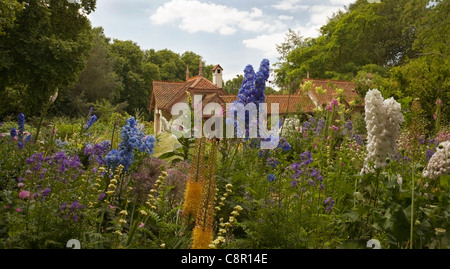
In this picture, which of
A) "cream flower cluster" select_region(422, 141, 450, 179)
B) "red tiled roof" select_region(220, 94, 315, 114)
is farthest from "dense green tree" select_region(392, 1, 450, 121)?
"cream flower cluster" select_region(422, 141, 450, 179)

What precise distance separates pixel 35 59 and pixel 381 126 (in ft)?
55.7

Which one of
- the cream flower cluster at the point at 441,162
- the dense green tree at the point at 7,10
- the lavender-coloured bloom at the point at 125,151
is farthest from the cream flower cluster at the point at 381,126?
the dense green tree at the point at 7,10

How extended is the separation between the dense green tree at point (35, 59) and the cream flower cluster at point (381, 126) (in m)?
16.2

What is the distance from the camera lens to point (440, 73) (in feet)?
45.3

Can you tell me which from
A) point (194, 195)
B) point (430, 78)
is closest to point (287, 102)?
point (430, 78)

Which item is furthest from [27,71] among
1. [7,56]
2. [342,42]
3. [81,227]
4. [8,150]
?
[342,42]

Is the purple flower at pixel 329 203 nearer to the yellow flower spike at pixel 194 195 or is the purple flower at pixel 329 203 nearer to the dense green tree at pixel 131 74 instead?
the yellow flower spike at pixel 194 195

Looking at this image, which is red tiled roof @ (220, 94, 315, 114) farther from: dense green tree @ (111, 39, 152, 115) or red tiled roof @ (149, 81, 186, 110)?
dense green tree @ (111, 39, 152, 115)

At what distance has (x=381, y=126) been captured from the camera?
8.06 feet

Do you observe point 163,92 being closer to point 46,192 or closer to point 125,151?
point 125,151

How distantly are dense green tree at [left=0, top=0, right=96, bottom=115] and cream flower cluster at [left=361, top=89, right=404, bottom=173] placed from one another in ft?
53.1

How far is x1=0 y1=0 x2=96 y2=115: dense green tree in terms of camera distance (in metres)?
16.4
